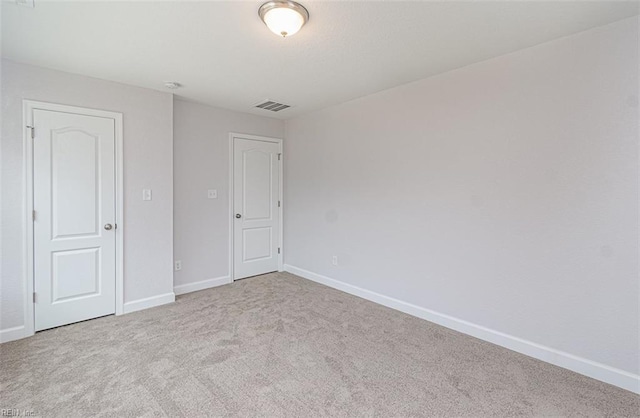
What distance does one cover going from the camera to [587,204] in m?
2.21

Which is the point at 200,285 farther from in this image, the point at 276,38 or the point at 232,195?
the point at 276,38

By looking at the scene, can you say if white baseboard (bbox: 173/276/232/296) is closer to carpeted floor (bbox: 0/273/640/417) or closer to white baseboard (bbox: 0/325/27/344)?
carpeted floor (bbox: 0/273/640/417)

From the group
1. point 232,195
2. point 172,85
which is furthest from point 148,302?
point 172,85

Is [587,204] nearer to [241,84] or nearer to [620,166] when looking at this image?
[620,166]

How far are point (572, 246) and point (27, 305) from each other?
4.67 metres

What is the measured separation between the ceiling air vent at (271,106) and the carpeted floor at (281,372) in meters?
2.64

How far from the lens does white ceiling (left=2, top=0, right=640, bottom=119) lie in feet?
6.42

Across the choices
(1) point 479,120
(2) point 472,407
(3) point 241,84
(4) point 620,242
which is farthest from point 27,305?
(4) point 620,242

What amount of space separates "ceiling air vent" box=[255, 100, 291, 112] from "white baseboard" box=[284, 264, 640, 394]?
8.67 ft

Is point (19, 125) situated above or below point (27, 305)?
above

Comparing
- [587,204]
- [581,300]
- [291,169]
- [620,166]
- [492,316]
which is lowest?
[492,316]

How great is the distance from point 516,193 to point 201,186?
3625mm

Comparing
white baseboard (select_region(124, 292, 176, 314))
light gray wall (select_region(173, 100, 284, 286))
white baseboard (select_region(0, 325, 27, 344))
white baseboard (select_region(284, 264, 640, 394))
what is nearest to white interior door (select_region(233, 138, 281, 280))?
light gray wall (select_region(173, 100, 284, 286))

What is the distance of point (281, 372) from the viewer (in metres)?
2.25
